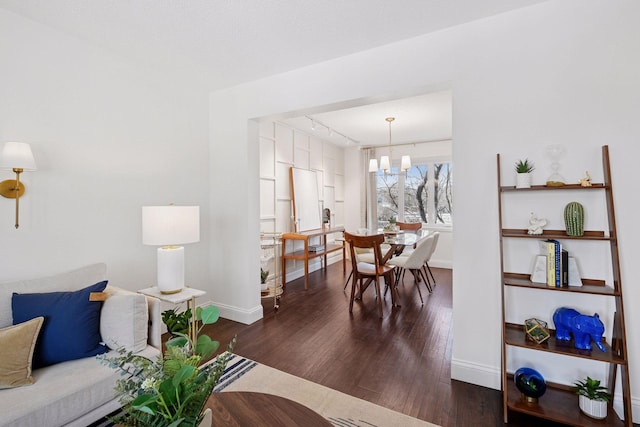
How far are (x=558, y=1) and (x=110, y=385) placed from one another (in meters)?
3.55

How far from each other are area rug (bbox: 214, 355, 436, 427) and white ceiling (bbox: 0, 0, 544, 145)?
8.57 ft

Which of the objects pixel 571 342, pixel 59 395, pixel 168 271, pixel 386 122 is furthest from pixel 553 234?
pixel 386 122

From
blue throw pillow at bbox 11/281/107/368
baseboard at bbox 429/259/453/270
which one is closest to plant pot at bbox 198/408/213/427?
blue throw pillow at bbox 11/281/107/368

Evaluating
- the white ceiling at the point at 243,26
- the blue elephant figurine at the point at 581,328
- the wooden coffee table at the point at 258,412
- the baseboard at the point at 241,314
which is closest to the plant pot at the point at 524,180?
the blue elephant figurine at the point at 581,328

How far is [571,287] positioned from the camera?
1.74 m

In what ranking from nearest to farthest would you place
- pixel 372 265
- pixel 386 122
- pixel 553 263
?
pixel 553 263 → pixel 372 265 → pixel 386 122

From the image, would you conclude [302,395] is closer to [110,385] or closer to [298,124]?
[110,385]

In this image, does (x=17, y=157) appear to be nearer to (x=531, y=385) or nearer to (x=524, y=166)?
(x=524, y=166)

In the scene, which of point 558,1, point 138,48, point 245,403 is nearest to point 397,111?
point 558,1

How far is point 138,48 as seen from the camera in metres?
2.47

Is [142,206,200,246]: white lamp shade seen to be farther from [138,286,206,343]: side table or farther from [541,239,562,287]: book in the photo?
[541,239,562,287]: book

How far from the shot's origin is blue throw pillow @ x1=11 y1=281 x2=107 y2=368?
1.60m

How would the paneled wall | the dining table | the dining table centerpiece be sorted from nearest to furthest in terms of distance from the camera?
the dining table centerpiece → the dining table → the paneled wall

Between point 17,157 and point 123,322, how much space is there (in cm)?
124
